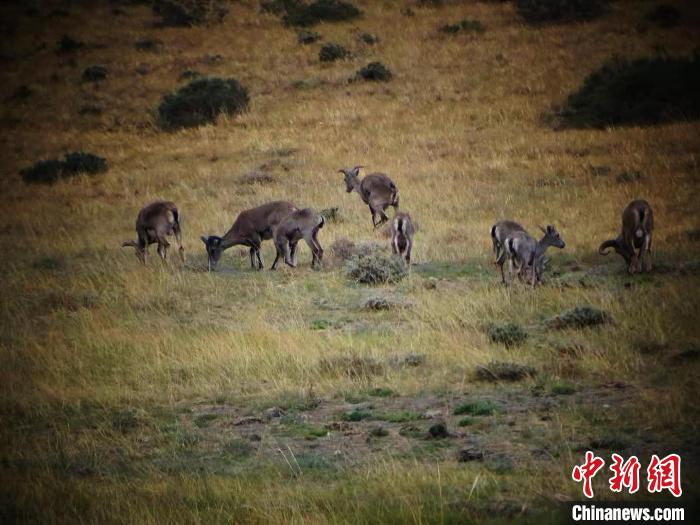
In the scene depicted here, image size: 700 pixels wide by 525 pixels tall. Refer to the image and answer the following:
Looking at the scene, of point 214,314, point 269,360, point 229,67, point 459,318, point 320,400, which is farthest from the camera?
point 229,67

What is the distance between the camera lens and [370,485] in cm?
797

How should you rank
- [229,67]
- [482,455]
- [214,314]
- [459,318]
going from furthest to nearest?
1. [229,67]
2. [214,314]
3. [459,318]
4. [482,455]

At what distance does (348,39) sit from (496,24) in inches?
267

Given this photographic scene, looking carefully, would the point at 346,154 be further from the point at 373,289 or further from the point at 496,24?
the point at 496,24

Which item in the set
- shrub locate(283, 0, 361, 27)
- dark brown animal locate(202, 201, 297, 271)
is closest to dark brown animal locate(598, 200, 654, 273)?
dark brown animal locate(202, 201, 297, 271)

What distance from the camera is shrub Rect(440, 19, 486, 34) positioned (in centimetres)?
4347

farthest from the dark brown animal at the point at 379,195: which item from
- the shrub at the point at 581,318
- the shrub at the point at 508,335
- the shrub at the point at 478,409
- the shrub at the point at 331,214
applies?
the shrub at the point at 478,409

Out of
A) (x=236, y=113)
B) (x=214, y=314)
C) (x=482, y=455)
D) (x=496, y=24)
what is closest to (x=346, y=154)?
(x=236, y=113)

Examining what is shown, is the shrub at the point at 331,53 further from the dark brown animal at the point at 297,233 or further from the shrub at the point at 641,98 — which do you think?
the dark brown animal at the point at 297,233

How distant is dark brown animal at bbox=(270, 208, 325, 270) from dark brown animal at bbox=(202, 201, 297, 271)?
0.45m

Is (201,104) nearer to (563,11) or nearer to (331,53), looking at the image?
(331,53)

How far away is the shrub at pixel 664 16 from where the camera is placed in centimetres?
4075

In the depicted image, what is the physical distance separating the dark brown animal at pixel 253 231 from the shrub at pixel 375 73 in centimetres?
1904

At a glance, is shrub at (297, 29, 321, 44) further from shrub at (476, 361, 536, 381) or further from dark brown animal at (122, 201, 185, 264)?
shrub at (476, 361, 536, 381)
